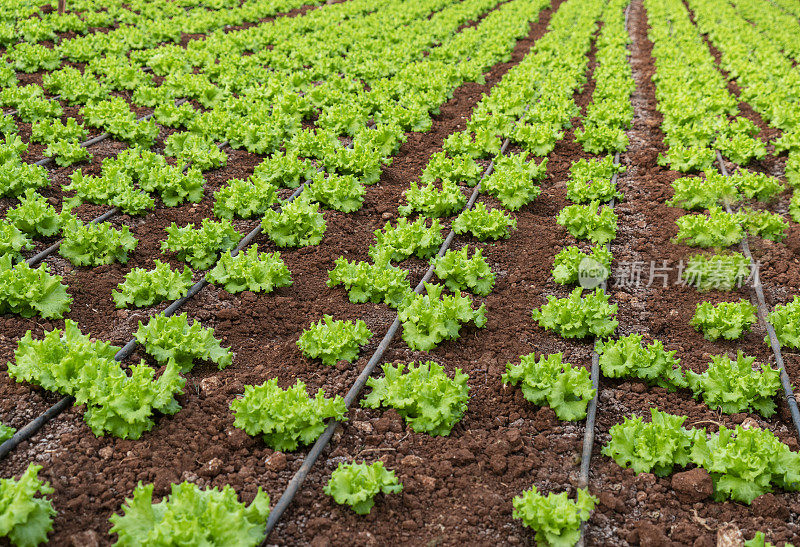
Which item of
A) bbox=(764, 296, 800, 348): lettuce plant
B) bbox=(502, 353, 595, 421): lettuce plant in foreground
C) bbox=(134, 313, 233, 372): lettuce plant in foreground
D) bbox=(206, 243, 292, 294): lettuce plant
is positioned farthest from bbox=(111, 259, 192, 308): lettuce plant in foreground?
bbox=(764, 296, 800, 348): lettuce plant

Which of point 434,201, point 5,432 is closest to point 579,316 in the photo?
point 434,201

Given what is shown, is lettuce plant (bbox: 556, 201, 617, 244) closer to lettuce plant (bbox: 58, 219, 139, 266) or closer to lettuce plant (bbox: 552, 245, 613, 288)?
lettuce plant (bbox: 552, 245, 613, 288)

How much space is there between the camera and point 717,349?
6.82 metres

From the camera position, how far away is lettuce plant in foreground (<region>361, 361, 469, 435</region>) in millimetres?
5484

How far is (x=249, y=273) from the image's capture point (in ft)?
23.3

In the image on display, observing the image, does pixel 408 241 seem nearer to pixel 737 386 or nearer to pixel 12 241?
pixel 737 386

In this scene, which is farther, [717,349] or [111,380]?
[717,349]

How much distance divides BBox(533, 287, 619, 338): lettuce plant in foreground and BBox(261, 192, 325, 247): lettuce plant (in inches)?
121

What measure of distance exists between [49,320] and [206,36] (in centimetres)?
1281

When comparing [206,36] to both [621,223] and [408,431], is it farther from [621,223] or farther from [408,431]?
[408,431]

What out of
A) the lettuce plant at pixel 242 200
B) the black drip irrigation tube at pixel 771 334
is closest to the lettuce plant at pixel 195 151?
the lettuce plant at pixel 242 200

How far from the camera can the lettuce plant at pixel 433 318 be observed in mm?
6465

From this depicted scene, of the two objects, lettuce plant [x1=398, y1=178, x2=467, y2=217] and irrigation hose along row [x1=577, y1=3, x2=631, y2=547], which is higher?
lettuce plant [x1=398, y1=178, x2=467, y2=217]

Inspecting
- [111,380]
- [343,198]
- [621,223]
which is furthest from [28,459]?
[621,223]
